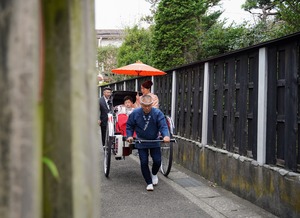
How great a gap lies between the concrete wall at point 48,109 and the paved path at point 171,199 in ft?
15.6

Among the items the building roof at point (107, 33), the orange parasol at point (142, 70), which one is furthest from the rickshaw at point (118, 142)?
the building roof at point (107, 33)

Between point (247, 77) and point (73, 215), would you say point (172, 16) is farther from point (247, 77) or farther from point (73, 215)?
point (73, 215)

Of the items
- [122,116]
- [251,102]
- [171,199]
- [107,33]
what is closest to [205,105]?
[122,116]

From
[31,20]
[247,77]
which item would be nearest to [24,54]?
[31,20]

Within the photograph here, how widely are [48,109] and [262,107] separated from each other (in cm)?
525

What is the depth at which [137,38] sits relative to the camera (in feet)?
98.5

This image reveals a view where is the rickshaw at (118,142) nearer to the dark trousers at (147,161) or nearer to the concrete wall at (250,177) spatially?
the dark trousers at (147,161)

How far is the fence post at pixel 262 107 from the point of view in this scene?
19.6ft

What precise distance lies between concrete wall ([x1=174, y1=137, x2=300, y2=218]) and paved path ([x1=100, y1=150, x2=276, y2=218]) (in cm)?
13

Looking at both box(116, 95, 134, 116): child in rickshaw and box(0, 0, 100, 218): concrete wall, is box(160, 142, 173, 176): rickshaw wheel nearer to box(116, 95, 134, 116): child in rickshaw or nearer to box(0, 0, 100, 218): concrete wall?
box(116, 95, 134, 116): child in rickshaw

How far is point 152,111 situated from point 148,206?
6.38 ft

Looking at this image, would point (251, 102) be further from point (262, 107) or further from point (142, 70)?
point (142, 70)

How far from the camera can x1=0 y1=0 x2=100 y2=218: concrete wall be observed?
3.21ft

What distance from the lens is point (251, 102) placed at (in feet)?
21.3
